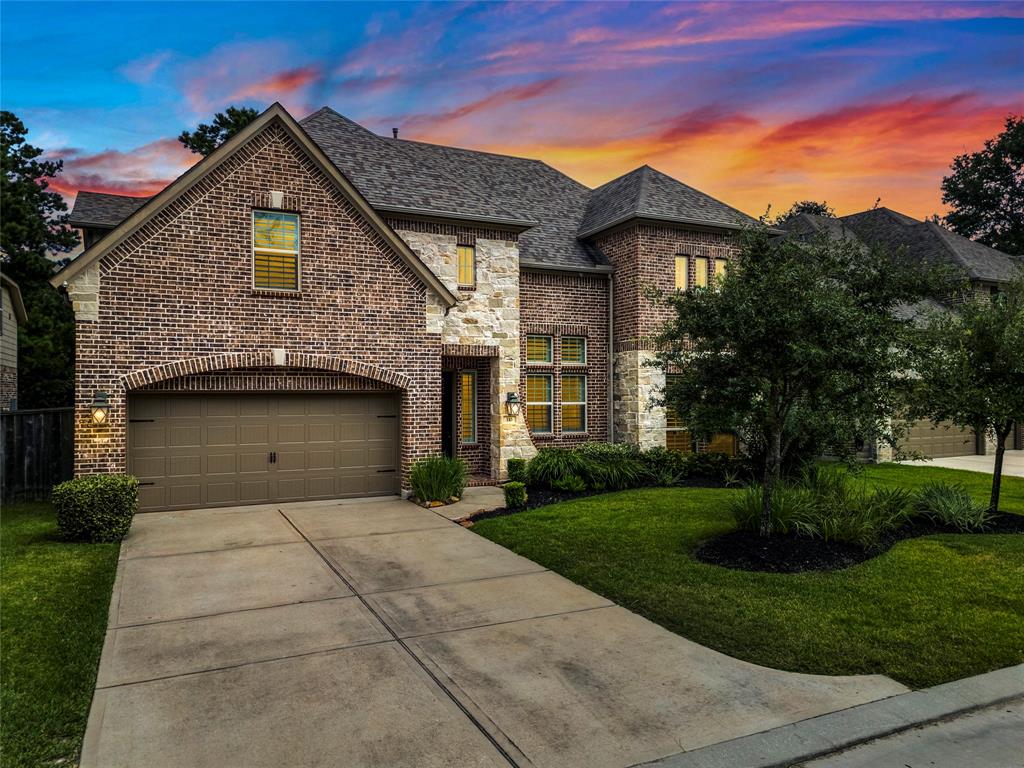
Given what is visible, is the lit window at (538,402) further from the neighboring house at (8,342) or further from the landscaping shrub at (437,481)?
the neighboring house at (8,342)

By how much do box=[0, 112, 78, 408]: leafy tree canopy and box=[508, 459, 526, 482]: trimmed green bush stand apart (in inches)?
710

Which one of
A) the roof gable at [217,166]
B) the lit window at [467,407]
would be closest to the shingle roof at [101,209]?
the roof gable at [217,166]

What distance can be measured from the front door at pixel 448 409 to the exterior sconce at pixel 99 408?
25.0 feet

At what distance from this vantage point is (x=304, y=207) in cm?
1283

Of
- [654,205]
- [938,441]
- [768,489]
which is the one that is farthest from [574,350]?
[938,441]

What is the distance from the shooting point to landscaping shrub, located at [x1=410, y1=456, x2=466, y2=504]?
12984 millimetres

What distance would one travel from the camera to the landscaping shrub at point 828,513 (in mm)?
9070

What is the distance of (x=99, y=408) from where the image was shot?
36.8ft

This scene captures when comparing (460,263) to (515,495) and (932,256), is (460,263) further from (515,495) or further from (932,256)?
(932,256)

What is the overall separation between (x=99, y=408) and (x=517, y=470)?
8.28 m

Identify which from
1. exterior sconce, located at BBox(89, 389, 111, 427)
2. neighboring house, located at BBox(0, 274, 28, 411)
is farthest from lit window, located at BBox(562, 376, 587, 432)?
neighboring house, located at BBox(0, 274, 28, 411)

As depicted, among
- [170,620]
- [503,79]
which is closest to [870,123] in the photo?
[503,79]

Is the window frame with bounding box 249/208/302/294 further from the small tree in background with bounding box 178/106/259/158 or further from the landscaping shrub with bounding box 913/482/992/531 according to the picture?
the small tree in background with bounding box 178/106/259/158

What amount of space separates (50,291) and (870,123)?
29813 mm
